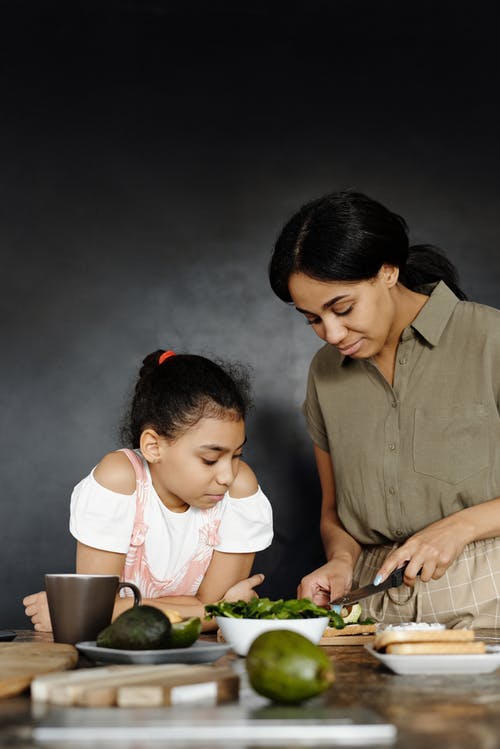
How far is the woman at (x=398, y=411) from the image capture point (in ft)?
6.16

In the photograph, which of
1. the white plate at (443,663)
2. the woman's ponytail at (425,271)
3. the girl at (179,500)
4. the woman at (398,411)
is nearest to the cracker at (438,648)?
the white plate at (443,663)

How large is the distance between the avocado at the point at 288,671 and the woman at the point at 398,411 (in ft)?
2.95

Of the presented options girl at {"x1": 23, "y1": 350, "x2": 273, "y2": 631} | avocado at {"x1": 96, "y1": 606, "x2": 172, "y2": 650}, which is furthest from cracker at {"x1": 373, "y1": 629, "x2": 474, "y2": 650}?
girl at {"x1": 23, "y1": 350, "x2": 273, "y2": 631}

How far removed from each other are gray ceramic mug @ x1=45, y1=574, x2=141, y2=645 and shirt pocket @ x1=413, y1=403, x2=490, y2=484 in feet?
2.88

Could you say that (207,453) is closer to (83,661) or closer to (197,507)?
(197,507)

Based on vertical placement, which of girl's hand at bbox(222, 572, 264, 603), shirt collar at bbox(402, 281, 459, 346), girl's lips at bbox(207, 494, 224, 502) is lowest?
girl's hand at bbox(222, 572, 264, 603)

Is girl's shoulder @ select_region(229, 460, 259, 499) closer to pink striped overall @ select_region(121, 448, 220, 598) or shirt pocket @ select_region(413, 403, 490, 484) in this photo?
pink striped overall @ select_region(121, 448, 220, 598)

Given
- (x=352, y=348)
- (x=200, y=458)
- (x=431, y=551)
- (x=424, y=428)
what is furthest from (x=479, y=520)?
(x=200, y=458)

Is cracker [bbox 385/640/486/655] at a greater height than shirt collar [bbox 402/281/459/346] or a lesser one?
lesser

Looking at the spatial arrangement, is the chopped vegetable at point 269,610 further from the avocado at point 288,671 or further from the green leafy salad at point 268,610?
the avocado at point 288,671

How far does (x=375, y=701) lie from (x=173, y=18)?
282 centimetres

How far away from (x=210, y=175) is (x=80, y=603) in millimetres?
2135

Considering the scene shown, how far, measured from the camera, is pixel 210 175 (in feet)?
10.4

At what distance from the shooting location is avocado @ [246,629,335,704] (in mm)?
847
